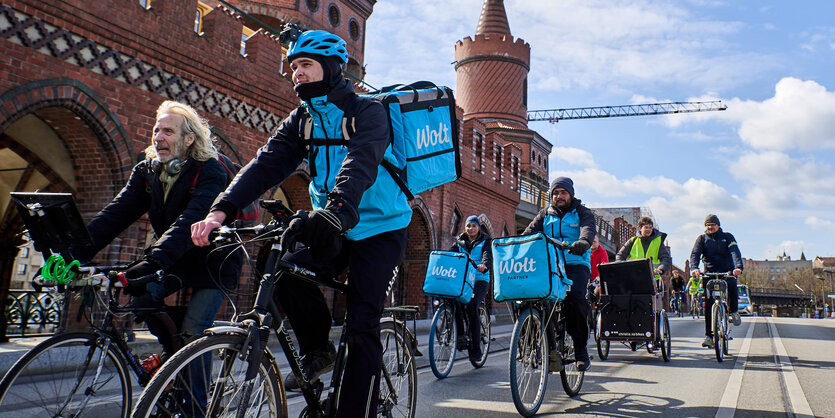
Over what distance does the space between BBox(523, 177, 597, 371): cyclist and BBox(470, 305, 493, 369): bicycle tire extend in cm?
185

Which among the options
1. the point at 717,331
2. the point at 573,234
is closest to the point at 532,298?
the point at 573,234

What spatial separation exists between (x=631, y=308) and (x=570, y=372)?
2.77 meters

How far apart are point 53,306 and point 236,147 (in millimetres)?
4366

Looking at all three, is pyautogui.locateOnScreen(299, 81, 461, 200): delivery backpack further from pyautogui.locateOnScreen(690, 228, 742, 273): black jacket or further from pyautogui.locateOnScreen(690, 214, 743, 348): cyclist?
pyautogui.locateOnScreen(690, 228, 742, 273): black jacket

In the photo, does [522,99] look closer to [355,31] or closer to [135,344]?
[355,31]

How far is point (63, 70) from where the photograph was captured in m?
7.80

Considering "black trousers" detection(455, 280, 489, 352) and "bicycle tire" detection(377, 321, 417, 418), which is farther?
"black trousers" detection(455, 280, 489, 352)


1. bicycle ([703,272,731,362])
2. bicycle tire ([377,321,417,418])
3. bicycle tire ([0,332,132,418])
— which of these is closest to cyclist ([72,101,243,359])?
bicycle tire ([0,332,132,418])

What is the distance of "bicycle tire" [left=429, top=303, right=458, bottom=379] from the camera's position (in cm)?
614

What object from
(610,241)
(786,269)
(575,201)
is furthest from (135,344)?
(786,269)

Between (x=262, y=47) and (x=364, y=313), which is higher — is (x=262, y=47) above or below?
above

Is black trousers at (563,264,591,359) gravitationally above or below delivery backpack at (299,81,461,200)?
below

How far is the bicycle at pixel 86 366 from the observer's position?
232 centimetres

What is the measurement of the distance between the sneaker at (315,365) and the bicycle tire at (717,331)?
254 inches
